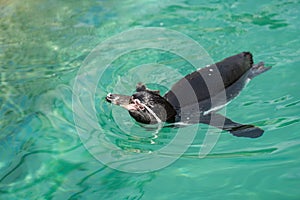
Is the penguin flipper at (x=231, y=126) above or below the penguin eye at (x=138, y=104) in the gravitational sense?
below

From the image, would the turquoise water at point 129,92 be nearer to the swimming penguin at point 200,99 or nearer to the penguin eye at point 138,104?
the swimming penguin at point 200,99

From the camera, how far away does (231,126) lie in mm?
2932

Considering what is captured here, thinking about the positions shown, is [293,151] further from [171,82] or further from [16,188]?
[16,188]

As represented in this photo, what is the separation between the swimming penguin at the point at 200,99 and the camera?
2.68 m

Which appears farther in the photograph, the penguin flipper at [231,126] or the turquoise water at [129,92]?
the penguin flipper at [231,126]

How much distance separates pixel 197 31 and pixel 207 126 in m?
2.02

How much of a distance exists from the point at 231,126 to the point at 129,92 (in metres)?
1.13

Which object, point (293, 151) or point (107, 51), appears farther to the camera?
point (107, 51)

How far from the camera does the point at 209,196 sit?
2443 millimetres

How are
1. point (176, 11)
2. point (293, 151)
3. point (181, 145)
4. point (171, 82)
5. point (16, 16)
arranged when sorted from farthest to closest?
point (16, 16), point (176, 11), point (171, 82), point (181, 145), point (293, 151)

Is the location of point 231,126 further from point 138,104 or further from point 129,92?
point 129,92

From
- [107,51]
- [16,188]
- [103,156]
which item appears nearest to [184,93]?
[103,156]

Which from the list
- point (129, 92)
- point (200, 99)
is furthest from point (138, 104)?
point (129, 92)

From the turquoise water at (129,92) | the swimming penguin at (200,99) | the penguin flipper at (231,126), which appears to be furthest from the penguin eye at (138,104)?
the penguin flipper at (231,126)
